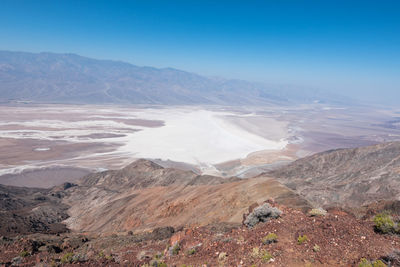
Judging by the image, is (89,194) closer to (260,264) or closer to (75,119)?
(260,264)

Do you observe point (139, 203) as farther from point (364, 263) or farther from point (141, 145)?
point (141, 145)

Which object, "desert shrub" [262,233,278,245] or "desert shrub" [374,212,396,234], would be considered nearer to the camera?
→ "desert shrub" [262,233,278,245]

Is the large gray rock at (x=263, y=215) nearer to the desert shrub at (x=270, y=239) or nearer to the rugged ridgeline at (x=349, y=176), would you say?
the desert shrub at (x=270, y=239)

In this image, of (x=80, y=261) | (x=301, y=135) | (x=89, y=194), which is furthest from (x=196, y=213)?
(x=301, y=135)

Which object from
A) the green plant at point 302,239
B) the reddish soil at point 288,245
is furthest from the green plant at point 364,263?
the green plant at point 302,239

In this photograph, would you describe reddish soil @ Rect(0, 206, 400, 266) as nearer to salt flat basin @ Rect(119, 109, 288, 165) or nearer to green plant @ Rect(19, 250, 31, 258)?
green plant @ Rect(19, 250, 31, 258)

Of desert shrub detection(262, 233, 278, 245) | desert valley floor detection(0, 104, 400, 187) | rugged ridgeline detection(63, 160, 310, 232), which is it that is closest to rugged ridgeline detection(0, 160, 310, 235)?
rugged ridgeline detection(63, 160, 310, 232)

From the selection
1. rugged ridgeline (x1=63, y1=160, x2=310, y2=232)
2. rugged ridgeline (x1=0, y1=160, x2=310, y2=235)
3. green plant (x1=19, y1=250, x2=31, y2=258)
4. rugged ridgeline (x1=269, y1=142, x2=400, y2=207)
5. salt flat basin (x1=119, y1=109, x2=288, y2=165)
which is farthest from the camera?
salt flat basin (x1=119, y1=109, x2=288, y2=165)
